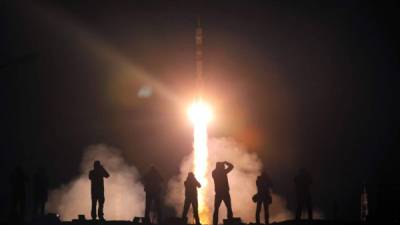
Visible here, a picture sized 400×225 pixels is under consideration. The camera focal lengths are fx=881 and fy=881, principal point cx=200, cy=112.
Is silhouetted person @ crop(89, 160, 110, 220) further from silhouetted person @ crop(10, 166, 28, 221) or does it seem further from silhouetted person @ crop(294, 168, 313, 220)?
silhouetted person @ crop(294, 168, 313, 220)

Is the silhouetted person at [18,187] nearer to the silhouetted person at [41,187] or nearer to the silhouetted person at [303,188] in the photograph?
the silhouetted person at [41,187]

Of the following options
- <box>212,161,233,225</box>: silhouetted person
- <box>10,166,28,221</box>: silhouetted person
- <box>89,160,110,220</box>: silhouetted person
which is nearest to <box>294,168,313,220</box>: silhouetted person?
<box>212,161,233,225</box>: silhouetted person

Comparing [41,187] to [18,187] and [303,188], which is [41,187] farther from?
[303,188]

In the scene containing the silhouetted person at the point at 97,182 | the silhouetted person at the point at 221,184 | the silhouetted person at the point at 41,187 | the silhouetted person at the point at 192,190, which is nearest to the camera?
the silhouetted person at the point at 221,184

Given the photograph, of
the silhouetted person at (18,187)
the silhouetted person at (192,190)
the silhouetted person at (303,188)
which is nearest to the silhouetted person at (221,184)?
the silhouetted person at (192,190)

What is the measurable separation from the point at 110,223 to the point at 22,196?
601 cm

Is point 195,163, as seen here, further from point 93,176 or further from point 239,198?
point 93,176

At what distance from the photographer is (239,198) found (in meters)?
85.0

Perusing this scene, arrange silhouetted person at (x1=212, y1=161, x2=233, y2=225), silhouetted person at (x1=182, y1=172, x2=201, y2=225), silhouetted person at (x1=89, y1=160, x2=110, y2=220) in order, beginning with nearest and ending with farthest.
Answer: silhouetted person at (x1=212, y1=161, x2=233, y2=225), silhouetted person at (x1=89, y1=160, x2=110, y2=220), silhouetted person at (x1=182, y1=172, x2=201, y2=225)

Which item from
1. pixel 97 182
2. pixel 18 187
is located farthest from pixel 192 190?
pixel 18 187

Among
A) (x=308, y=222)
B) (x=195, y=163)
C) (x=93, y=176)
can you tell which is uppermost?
(x=195, y=163)

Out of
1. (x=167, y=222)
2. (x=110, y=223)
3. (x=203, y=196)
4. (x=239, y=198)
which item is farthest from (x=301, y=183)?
(x=239, y=198)

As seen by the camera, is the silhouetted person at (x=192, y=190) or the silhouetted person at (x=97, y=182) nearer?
the silhouetted person at (x=97, y=182)

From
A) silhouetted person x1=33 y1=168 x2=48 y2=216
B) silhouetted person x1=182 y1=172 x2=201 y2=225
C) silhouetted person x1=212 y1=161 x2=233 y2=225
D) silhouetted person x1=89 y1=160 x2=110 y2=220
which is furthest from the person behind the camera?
silhouetted person x1=33 y1=168 x2=48 y2=216
